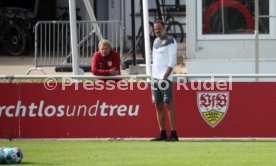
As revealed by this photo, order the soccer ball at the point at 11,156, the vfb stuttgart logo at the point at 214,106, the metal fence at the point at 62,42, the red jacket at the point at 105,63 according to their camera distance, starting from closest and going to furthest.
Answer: the soccer ball at the point at 11,156
the vfb stuttgart logo at the point at 214,106
the red jacket at the point at 105,63
the metal fence at the point at 62,42

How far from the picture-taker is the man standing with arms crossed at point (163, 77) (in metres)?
18.1

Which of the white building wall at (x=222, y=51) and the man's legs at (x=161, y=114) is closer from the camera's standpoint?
the man's legs at (x=161, y=114)

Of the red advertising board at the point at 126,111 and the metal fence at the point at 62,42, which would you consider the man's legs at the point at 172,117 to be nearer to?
the red advertising board at the point at 126,111

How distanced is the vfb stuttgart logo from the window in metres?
4.74

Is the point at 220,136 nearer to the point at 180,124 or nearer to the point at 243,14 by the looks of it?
the point at 180,124

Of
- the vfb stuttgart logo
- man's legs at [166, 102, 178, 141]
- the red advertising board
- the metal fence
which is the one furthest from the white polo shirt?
the metal fence

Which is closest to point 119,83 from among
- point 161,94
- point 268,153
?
point 161,94

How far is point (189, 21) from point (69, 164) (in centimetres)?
883

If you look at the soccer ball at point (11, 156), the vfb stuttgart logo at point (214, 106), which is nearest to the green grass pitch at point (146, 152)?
the soccer ball at point (11, 156)

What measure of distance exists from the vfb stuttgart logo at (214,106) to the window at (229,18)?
4.74m

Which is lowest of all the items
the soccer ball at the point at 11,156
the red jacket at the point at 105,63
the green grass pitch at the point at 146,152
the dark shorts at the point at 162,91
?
the green grass pitch at the point at 146,152

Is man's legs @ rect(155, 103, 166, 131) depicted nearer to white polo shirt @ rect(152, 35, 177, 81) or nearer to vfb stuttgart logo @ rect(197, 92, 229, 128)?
white polo shirt @ rect(152, 35, 177, 81)

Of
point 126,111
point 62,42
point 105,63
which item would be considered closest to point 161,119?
point 126,111

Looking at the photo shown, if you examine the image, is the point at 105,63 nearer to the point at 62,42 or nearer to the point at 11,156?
the point at 11,156
